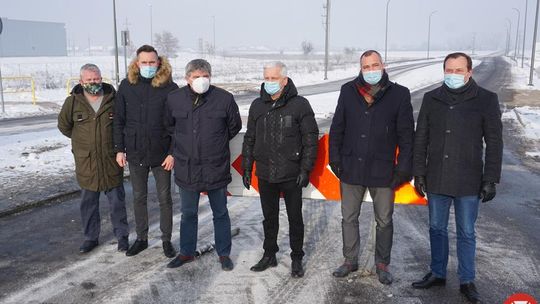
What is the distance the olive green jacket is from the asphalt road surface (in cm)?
80

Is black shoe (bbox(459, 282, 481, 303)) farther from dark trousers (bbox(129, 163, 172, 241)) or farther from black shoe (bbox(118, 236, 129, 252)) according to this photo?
black shoe (bbox(118, 236, 129, 252))

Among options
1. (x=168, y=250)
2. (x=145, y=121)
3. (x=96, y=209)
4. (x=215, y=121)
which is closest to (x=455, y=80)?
(x=215, y=121)

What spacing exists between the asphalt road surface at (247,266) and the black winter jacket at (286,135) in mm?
1039

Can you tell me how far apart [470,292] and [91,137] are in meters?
3.92

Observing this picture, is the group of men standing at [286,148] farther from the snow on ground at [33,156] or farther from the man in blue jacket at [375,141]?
the snow on ground at [33,156]

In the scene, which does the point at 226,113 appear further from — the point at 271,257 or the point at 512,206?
the point at 512,206

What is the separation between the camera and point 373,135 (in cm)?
407


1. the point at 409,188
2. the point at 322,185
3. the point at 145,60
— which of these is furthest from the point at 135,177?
the point at 409,188

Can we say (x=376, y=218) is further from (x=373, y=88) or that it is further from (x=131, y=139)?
(x=131, y=139)

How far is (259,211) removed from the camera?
6.52 meters

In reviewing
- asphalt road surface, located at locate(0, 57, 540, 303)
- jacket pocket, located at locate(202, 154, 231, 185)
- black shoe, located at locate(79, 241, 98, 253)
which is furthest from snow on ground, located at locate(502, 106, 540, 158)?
black shoe, located at locate(79, 241, 98, 253)

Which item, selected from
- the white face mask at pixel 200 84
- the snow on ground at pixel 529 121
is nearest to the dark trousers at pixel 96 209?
the white face mask at pixel 200 84

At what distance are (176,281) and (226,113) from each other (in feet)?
5.30

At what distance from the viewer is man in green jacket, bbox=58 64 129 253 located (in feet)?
16.4
